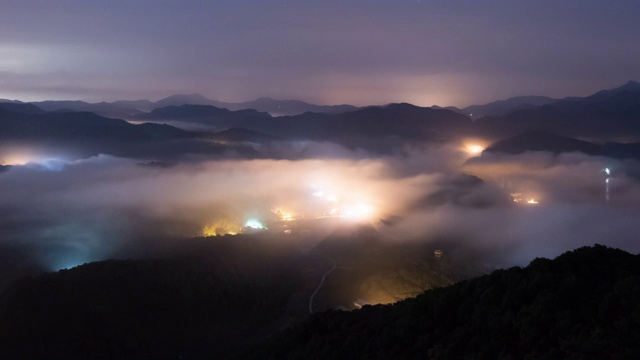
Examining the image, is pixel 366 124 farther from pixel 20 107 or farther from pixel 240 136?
pixel 20 107

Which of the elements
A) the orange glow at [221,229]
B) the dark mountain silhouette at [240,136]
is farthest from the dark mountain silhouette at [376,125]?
the orange glow at [221,229]

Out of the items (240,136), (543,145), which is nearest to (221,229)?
(543,145)

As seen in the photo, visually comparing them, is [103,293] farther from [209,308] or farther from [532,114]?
[532,114]

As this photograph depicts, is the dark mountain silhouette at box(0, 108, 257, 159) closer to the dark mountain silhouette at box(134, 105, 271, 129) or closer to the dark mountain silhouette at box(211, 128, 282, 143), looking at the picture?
the dark mountain silhouette at box(211, 128, 282, 143)

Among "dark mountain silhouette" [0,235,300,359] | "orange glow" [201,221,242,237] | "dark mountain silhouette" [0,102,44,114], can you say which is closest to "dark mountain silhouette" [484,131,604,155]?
"orange glow" [201,221,242,237]

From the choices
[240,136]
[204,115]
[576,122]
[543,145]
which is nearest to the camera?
[543,145]

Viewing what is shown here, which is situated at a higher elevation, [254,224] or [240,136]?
[240,136]
